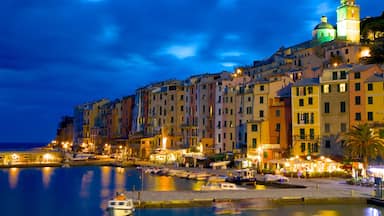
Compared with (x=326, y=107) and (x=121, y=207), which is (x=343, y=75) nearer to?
(x=326, y=107)

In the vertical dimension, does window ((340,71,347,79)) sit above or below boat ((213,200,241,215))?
above

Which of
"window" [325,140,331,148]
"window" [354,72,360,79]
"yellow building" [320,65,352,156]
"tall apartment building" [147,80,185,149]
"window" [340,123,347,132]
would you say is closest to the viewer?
"window" [354,72,360,79]

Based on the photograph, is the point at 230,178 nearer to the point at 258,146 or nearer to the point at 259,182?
the point at 259,182

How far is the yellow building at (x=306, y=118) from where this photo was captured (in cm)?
6425

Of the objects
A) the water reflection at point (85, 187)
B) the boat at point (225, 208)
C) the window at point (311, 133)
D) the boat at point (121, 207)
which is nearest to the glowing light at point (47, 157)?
the water reflection at point (85, 187)

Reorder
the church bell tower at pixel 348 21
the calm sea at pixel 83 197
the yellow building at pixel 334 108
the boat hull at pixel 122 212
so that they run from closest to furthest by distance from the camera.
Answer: the boat hull at pixel 122 212 < the calm sea at pixel 83 197 < the yellow building at pixel 334 108 < the church bell tower at pixel 348 21

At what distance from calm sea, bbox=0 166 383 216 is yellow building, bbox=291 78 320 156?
14.7 metres

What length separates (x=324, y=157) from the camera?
6128 centimetres

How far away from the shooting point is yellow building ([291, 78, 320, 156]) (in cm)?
6425

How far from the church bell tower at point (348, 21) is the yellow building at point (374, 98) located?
138 feet

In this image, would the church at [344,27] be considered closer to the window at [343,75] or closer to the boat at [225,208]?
the window at [343,75]

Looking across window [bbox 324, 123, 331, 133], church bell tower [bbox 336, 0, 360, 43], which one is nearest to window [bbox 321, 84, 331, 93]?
→ window [bbox 324, 123, 331, 133]

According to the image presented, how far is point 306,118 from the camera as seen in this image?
6494cm

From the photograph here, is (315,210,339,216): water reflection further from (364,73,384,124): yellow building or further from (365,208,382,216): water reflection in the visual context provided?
(364,73,384,124): yellow building
